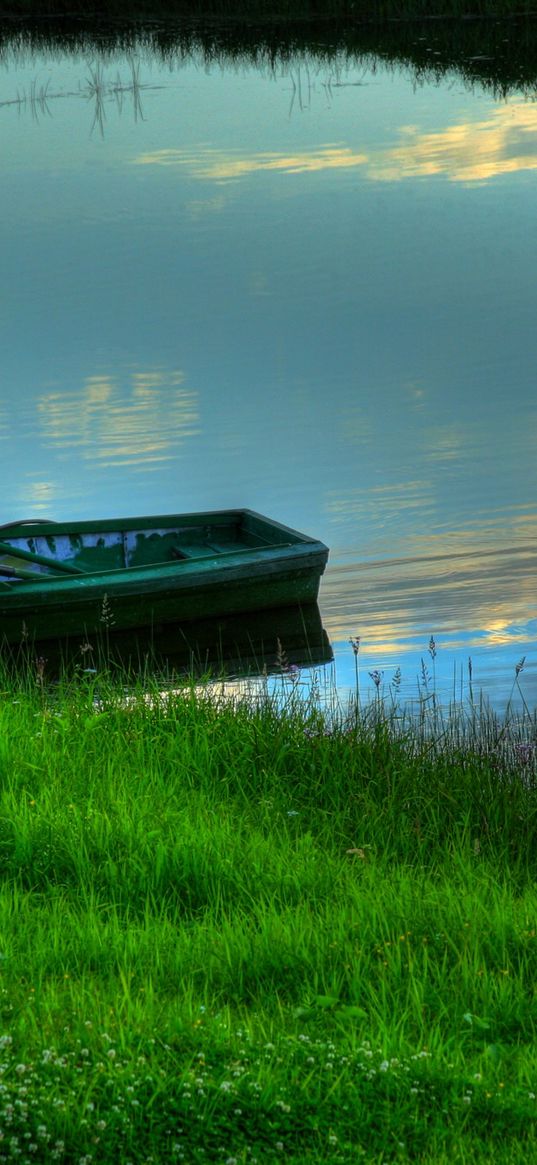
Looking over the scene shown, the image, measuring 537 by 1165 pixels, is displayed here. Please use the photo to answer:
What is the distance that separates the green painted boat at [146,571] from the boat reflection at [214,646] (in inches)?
4.7

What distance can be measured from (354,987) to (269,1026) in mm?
333

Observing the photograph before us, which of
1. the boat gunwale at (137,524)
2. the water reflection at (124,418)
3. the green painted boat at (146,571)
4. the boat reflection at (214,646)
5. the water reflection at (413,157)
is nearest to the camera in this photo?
the green painted boat at (146,571)

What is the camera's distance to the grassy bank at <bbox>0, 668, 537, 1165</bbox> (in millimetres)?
3699

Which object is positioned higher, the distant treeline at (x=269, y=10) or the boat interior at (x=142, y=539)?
the distant treeline at (x=269, y=10)

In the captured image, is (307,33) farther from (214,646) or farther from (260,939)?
(260,939)

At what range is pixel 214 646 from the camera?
10.8 meters

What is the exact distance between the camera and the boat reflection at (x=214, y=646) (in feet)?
33.8

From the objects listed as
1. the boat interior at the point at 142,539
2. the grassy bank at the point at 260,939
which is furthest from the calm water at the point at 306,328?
the grassy bank at the point at 260,939

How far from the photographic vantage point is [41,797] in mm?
5902

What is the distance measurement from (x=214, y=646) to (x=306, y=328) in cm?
876

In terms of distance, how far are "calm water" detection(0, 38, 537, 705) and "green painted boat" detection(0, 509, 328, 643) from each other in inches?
25.2

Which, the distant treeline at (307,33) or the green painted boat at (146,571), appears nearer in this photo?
the green painted boat at (146,571)

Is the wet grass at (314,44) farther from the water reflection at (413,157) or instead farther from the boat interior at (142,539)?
the boat interior at (142,539)

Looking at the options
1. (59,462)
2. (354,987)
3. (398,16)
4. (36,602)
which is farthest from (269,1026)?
(398,16)
